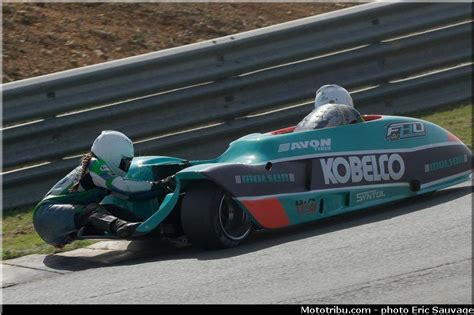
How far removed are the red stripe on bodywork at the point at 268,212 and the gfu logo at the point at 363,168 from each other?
49cm

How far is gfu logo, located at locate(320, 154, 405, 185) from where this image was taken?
337 inches

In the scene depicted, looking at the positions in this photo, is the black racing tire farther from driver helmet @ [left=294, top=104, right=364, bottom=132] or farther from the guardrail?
the guardrail

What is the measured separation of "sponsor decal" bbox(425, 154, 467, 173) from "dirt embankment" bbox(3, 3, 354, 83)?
3833mm

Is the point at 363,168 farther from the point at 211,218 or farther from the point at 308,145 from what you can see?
the point at 211,218

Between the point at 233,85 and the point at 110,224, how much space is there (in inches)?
135

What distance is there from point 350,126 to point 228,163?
1219 mm

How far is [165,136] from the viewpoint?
10.8 meters

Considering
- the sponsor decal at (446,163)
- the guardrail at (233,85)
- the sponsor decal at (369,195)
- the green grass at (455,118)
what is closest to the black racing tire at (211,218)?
the sponsor decal at (369,195)

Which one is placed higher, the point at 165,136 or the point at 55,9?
the point at 55,9

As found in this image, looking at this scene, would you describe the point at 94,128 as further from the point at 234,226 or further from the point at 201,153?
the point at 234,226

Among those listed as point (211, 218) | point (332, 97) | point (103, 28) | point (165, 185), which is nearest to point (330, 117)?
point (332, 97)

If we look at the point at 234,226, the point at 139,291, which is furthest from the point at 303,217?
the point at 139,291

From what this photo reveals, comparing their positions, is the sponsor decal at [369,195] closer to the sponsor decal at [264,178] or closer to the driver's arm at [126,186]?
the sponsor decal at [264,178]
